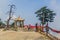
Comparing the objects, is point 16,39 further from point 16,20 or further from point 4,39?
point 16,20

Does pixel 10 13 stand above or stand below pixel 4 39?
above

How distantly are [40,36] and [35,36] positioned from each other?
649mm

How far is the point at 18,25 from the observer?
40.1 meters

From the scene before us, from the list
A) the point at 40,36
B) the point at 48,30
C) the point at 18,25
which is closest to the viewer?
the point at 48,30

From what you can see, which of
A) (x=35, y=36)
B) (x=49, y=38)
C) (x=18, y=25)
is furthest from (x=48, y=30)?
(x=18, y=25)

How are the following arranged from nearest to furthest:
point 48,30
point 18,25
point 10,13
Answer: point 48,30
point 18,25
point 10,13

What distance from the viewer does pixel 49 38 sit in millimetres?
22016

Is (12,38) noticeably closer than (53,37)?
No

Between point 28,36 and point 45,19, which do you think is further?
point 45,19

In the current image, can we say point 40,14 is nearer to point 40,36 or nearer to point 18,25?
point 18,25

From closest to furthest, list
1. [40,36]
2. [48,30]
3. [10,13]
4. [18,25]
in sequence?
[48,30] < [40,36] < [18,25] < [10,13]

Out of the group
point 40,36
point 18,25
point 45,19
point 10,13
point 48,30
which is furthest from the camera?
point 45,19

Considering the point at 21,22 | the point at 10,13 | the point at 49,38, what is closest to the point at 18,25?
the point at 21,22

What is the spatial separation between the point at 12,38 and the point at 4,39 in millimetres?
787
